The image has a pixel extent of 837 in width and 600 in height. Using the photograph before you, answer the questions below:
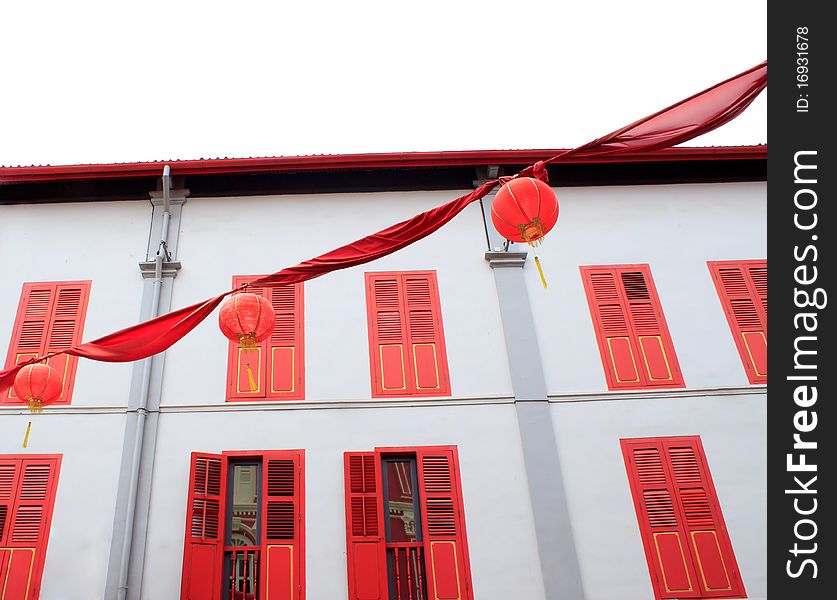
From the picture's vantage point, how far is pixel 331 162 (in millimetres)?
9727

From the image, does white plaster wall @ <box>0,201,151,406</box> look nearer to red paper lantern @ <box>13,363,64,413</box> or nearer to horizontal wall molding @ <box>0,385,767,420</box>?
horizontal wall molding @ <box>0,385,767,420</box>

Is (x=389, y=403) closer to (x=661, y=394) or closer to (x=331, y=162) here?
(x=661, y=394)

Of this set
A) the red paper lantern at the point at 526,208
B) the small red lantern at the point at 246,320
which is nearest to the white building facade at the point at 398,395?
the small red lantern at the point at 246,320

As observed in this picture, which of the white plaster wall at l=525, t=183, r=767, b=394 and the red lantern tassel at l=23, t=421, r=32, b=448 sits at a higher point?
the white plaster wall at l=525, t=183, r=767, b=394

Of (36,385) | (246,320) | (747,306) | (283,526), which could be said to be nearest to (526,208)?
(246,320)

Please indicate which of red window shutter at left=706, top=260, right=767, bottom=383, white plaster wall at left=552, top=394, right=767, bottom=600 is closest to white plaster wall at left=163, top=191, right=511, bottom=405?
white plaster wall at left=552, top=394, right=767, bottom=600

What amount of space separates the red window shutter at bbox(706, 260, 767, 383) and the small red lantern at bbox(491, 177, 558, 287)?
162 inches

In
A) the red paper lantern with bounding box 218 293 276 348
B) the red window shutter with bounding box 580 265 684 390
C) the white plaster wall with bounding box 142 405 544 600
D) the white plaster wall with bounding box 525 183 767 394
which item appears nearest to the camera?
the red paper lantern with bounding box 218 293 276 348

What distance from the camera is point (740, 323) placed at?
898 centimetres

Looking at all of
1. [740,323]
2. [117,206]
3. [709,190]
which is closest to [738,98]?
[740,323]

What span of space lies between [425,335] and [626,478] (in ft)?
8.89

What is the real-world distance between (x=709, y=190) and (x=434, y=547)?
6.07 m

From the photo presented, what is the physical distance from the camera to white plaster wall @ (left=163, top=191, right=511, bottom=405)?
27.8 feet

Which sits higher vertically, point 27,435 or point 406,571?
point 27,435
